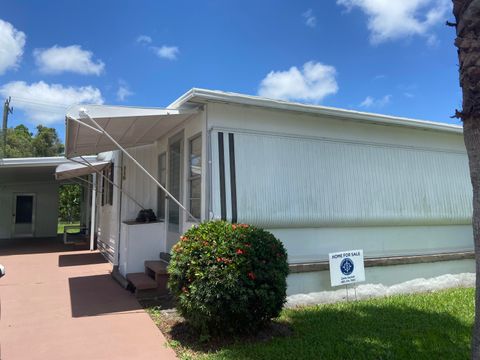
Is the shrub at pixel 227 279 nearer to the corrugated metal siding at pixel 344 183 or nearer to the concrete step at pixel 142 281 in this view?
the corrugated metal siding at pixel 344 183

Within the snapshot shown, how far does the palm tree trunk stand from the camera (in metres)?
2.95

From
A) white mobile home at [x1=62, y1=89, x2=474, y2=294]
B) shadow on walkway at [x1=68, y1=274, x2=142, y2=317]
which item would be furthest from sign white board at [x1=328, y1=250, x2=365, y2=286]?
shadow on walkway at [x1=68, y1=274, x2=142, y2=317]

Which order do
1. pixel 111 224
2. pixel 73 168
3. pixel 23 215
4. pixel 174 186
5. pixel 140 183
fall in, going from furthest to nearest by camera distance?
pixel 23 215 < pixel 73 168 < pixel 111 224 < pixel 140 183 < pixel 174 186

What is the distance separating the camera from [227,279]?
4.41 meters

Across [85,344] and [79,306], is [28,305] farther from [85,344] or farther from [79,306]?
[85,344]

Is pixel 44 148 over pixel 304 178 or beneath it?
over

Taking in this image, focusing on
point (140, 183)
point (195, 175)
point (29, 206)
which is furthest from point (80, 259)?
point (29, 206)

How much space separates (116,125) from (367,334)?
4.67 meters

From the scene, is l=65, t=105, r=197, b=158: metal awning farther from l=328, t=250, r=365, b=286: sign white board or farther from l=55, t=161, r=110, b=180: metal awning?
l=328, t=250, r=365, b=286: sign white board

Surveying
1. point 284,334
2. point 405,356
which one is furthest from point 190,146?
point 405,356

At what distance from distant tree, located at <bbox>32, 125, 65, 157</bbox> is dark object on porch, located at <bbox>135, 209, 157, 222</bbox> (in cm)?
3512

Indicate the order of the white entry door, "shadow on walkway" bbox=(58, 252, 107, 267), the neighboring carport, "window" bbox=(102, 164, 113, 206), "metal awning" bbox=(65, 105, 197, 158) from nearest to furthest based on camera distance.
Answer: "metal awning" bbox=(65, 105, 197, 158) < "shadow on walkway" bbox=(58, 252, 107, 267) < "window" bbox=(102, 164, 113, 206) < the neighboring carport < the white entry door

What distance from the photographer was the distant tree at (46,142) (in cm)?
3919

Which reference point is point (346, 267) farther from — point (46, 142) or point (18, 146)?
point (46, 142)
